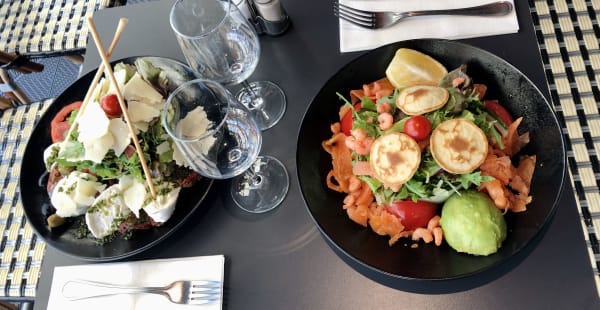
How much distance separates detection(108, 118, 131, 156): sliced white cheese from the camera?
0.89 metres

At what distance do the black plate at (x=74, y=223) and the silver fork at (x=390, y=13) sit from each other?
0.38m

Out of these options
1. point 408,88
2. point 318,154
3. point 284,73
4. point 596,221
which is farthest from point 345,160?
point 596,221

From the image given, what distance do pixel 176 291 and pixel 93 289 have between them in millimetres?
181

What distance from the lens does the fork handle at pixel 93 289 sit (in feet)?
2.90

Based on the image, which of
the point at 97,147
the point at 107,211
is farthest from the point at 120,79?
the point at 107,211

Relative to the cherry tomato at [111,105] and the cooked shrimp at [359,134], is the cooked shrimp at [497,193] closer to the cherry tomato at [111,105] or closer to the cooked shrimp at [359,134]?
the cooked shrimp at [359,134]

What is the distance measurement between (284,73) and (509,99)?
49 cm

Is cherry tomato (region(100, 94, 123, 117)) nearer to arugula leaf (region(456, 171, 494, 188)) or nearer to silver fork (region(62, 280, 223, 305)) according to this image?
silver fork (region(62, 280, 223, 305))

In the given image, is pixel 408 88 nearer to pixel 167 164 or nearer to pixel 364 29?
pixel 364 29

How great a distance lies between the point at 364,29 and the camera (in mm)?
1057

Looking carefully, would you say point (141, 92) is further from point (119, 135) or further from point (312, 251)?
point (312, 251)

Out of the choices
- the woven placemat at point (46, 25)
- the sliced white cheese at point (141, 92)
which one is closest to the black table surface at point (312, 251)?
the sliced white cheese at point (141, 92)

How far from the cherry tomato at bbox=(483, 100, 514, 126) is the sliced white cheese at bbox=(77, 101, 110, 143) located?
→ 722 millimetres

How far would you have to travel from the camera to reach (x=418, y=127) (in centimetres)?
78
